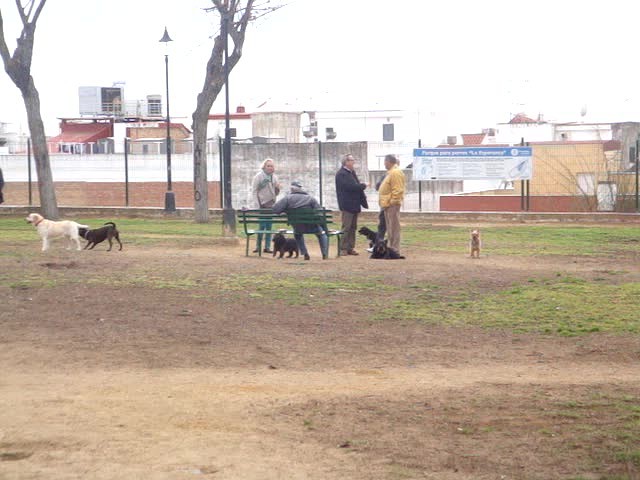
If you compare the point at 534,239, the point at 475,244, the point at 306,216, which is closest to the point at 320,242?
the point at 306,216

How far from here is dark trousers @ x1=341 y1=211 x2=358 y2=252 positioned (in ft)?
64.0

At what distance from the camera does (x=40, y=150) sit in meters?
32.0

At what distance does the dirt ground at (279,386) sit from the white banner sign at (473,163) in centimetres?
1815

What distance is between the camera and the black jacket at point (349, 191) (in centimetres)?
1938

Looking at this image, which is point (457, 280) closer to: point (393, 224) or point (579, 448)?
point (393, 224)

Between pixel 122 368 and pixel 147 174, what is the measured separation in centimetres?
3768

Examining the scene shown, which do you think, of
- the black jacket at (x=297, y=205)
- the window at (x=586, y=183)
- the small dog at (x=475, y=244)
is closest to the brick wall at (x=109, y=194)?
the window at (x=586, y=183)

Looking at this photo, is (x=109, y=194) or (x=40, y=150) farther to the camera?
(x=109, y=194)

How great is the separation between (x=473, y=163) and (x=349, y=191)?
50.2ft

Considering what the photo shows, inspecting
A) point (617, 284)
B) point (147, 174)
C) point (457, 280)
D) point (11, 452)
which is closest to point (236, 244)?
point (457, 280)

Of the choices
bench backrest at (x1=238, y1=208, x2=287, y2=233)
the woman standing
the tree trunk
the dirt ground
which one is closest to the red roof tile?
the tree trunk

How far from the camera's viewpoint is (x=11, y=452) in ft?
23.2

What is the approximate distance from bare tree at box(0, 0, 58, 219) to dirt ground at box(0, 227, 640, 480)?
16.1 m

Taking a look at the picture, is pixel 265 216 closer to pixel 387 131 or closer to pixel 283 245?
pixel 283 245
